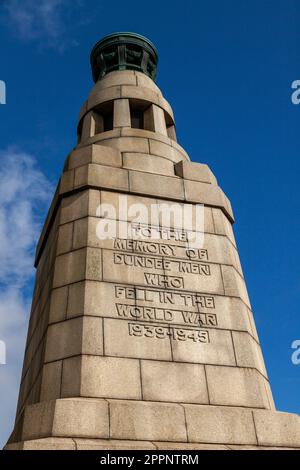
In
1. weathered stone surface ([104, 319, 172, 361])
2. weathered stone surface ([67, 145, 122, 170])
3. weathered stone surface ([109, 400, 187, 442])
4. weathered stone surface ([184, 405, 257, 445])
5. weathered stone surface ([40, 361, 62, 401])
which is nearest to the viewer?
weathered stone surface ([109, 400, 187, 442])

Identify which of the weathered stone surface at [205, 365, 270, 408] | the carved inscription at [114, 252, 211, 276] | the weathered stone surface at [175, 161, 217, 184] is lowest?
the weathered stone surface at [205, 365, 270, 408]

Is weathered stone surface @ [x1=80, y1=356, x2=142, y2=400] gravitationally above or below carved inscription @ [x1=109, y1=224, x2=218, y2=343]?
below

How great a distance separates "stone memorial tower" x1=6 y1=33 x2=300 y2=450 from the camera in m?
8.23

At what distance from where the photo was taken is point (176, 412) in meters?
8.48

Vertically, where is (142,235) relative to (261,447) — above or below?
above

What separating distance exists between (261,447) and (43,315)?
5.35 meters

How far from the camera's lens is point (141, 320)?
9914 mm

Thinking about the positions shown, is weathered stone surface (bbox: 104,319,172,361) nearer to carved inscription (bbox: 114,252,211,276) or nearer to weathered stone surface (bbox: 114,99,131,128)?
carved inscription (bbox: 114,252,211,276)

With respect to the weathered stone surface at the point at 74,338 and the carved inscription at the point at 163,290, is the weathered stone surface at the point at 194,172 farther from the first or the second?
the weathered stone surface at the point at 74,338

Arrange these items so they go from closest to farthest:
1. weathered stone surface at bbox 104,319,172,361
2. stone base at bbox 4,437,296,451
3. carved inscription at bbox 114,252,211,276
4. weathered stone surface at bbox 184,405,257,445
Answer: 1. stone base at bbox 4,437,296,451
2. weathered stone surface at bbox 184,405,257,445
3. weathered stone surface at bbox 104,319,172,361
4. carved inscription at bbox 114,252,211,276

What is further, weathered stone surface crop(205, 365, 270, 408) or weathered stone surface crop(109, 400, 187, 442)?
weathered stone surface crop(205, 365, 270, 408)

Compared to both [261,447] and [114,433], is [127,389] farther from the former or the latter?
[261,447]

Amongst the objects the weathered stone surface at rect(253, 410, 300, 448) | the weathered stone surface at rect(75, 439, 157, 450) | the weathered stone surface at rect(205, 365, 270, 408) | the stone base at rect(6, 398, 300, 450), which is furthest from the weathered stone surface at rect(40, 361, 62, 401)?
the weathered stone surface at rect(253, 410, 300, 448)
